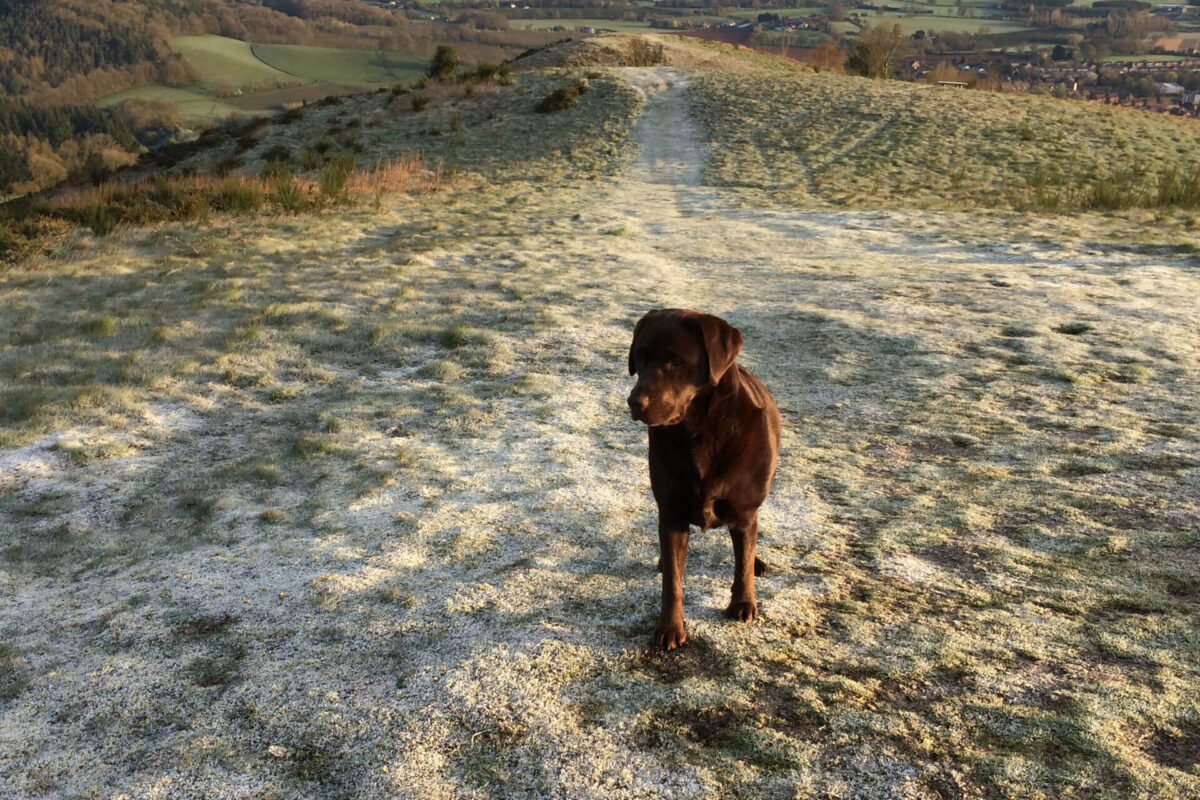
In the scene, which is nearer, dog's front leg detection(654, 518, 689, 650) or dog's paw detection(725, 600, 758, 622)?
dog's front leg detection(654, 518, 689, 650)

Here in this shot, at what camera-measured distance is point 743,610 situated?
14.4 feet

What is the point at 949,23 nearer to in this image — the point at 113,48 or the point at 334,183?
the point at 334,183

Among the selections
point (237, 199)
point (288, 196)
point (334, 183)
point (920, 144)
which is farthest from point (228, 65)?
point (237, 199)

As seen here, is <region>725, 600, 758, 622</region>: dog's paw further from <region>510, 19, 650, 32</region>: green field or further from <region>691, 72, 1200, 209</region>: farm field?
<region>510, 19, 650, 32</region>: green field

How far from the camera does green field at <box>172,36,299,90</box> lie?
418ft

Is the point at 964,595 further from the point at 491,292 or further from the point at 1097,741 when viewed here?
the point at 491,292

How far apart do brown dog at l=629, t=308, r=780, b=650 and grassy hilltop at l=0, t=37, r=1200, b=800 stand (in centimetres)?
59

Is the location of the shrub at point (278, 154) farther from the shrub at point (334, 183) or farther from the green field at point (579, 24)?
the green field at point (579, 24)

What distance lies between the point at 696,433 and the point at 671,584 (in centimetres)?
81

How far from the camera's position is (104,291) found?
1179cm

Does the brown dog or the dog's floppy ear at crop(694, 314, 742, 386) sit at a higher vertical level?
the dog's floppy ear at crop(694, 314, 742, 386)

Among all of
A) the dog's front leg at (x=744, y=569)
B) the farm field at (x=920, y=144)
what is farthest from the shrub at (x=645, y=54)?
the dog's front leg at (x=744, y=569)

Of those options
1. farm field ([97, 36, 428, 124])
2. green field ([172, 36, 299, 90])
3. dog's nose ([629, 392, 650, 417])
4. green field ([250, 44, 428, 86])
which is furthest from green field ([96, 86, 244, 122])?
dog's nose ([629, 392, 650, 417])

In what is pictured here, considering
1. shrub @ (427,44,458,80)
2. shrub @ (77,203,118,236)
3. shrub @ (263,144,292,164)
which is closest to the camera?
shrub @ (77,203,118,236)
